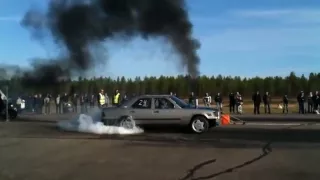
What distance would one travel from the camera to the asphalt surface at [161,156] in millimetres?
8812

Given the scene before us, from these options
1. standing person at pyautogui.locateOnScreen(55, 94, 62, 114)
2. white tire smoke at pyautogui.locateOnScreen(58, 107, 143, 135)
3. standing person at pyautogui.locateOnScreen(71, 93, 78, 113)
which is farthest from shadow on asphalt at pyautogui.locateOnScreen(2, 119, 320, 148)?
standing person at pyautogui.locateOnScreen(71, 93, 78, 113)

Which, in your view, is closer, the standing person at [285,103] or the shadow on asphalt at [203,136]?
the shadow on asphalt at [203,136]

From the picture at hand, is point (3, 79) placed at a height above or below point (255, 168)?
above

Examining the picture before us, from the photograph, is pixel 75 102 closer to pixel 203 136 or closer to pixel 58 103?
pixel 58 103

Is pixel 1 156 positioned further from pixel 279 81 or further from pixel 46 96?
pixel 279 81

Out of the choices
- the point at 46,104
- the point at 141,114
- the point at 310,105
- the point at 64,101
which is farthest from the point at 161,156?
the point at 310,105

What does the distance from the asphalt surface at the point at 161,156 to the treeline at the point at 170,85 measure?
10.7 meters

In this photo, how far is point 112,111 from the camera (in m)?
16.8

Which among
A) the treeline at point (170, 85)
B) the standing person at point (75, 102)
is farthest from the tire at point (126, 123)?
the standing person at point (75, 102)

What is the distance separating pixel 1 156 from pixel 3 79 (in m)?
17.1

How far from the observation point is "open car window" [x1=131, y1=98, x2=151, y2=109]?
17047mm

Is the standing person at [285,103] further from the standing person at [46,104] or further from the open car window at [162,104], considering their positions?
the open car window at [162,104]

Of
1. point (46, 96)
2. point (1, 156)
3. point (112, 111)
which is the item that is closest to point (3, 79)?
point (46, 96)

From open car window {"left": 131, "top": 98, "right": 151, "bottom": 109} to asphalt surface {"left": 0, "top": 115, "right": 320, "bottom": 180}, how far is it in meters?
1.27
